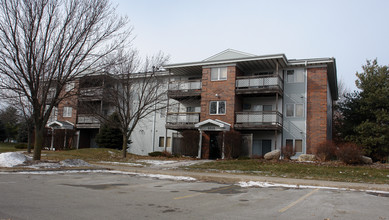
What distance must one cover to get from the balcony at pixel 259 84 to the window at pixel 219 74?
1366 mm

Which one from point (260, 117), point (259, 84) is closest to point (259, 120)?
point (260, 117)

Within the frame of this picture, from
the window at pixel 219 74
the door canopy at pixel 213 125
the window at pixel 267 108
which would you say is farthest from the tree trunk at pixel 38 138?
the window at pixel 267 108

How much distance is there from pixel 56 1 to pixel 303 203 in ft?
47.7

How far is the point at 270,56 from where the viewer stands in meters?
25.2

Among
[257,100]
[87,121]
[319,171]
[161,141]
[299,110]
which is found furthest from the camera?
[87,121]

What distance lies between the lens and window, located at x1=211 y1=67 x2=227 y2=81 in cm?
2788

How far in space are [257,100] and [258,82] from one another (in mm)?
2496

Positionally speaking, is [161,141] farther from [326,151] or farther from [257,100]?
[326,151]

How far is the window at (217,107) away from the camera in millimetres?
27453

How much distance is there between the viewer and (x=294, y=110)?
87.9 ft

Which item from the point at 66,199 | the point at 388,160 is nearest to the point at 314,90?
the point at 388,160

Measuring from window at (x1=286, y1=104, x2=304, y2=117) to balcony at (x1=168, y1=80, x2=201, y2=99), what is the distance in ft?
25.3

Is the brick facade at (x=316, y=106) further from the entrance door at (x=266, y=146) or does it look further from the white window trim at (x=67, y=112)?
the white window trim at (x=67, y=112)

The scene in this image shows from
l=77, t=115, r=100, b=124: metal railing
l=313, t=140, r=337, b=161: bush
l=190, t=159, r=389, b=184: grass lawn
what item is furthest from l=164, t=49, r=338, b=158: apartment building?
l=77, t=115, r=100, b=124: metal railing
